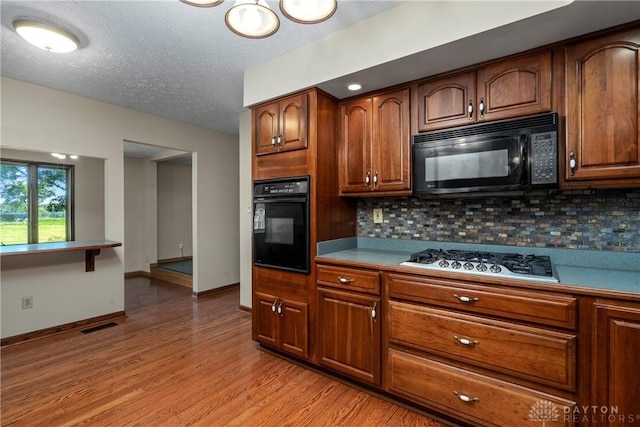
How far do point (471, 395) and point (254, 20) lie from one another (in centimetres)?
240

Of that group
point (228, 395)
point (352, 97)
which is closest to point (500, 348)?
point (228, 395)

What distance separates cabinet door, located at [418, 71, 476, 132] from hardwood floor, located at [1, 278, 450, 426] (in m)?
1.95

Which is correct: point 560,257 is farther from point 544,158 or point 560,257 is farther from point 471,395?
point 471,395

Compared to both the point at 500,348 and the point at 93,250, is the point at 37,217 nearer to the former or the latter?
the point at 93,250

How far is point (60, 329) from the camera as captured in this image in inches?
→ 126

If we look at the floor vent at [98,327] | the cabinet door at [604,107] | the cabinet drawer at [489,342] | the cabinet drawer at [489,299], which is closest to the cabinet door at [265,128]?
the cabinet drawer at [489,299]

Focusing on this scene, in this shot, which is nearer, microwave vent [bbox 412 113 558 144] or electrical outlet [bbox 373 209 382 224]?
microwave vent [bbox 412 113 558 144]

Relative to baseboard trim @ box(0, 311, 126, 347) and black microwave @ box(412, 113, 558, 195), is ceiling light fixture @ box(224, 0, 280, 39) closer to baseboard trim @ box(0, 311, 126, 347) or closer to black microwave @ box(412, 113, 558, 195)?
black microwave @ box(412, 113, 558, 195)

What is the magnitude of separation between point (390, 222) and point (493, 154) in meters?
1.03

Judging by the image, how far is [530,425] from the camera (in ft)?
5.00

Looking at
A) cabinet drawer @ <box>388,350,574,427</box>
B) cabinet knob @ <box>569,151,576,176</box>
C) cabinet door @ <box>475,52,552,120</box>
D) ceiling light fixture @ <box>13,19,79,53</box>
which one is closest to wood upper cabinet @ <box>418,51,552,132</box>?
cabinet door @ <box>475,52,552,120</box>

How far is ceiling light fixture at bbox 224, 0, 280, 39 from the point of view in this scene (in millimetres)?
1519

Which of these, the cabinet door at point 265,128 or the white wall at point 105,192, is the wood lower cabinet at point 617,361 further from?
the white wall at point 105,192

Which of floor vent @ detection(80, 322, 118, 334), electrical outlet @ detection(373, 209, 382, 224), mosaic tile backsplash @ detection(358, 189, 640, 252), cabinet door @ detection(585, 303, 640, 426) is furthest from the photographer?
floor vent @ detection(80, 322, 118, 334)
